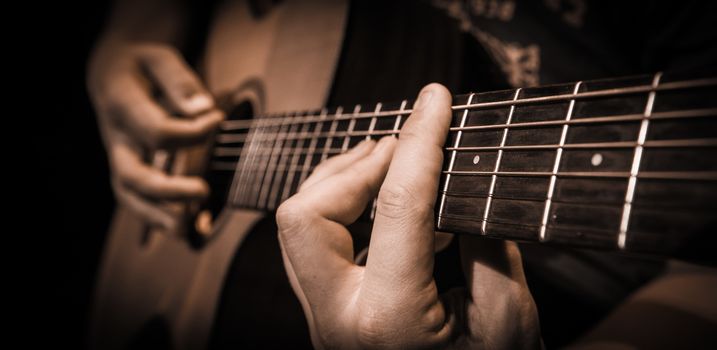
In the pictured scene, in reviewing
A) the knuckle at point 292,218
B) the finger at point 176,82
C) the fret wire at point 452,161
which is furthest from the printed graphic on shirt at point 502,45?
the finger at point 176,82

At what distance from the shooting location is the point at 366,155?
0.47m

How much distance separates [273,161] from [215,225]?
29 cm

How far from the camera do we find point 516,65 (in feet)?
2.79

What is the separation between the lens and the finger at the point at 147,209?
37.0 inches

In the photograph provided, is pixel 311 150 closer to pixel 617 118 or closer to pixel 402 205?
pixel 402 205

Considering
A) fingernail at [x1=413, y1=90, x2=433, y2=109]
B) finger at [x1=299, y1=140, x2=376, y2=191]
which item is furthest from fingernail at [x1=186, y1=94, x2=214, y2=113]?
fingernail at [x1=413, y1=90, x2=433, y2=109]

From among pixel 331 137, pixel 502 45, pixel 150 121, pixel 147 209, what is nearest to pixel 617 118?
pixel 331 137

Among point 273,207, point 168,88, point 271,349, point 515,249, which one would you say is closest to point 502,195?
point 515,249

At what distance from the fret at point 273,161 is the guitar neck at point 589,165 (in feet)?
1.23

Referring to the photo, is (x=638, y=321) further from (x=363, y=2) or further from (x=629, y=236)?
(x=363, y=2)

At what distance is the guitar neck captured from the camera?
0.83 ft

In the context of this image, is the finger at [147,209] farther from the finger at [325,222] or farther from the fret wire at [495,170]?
the fret wire at [495,170]

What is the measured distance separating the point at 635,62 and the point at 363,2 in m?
0.70

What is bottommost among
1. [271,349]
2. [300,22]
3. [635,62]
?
[271,349]
